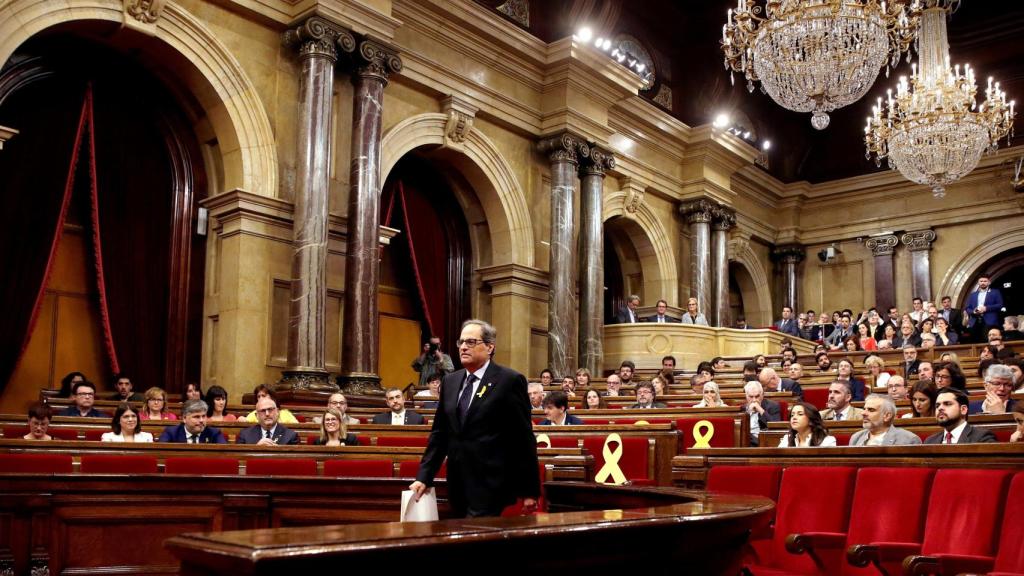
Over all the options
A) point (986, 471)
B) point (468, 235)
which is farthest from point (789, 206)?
point (986, 471)

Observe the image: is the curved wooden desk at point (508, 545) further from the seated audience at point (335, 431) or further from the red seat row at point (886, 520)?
the seated audience at point (335, 431)

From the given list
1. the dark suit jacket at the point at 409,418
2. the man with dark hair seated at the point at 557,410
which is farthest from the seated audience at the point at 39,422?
the man with dark hair seated at the point at 557,410

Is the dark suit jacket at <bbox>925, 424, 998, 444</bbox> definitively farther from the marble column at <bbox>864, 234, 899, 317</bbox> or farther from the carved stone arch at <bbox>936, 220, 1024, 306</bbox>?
the marble column at <bbox>864, 234, 899, 317</bbox>

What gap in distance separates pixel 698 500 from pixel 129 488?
260 centimetres

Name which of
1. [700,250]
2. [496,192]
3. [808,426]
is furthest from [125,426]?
[700,250]

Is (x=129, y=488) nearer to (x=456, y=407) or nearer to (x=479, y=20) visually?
(x=456, y=407)

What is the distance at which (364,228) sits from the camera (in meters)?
11.1

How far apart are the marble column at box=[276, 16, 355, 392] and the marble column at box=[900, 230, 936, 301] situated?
13687mm

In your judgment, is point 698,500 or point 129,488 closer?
point 698,500

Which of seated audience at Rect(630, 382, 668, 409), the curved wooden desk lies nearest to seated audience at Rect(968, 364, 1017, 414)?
seated audience at Rect(630, 382, 668, 409)

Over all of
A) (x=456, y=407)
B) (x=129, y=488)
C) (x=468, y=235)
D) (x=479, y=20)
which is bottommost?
(x=129, y=488)

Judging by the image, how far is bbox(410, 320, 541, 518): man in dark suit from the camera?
357 centimetres

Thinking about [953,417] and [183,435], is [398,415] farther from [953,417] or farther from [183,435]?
[953,417]

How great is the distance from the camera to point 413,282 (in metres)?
13.9
